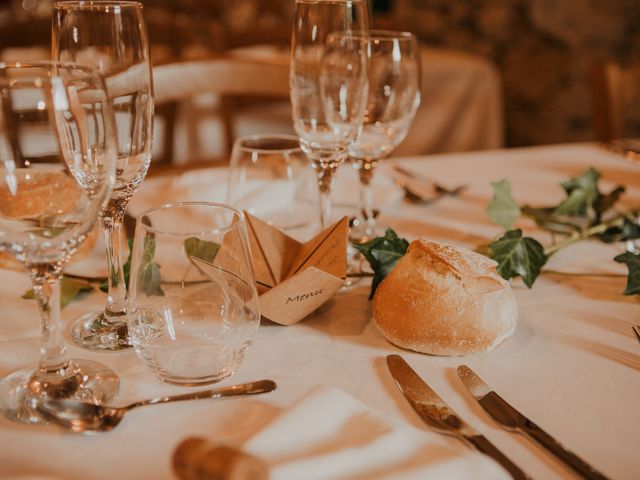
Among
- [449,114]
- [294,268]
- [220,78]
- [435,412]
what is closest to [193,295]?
[294,268]

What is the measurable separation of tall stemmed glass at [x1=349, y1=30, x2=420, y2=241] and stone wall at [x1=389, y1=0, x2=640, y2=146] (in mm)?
2553

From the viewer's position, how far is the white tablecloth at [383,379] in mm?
608

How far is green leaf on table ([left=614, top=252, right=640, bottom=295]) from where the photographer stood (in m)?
0.87

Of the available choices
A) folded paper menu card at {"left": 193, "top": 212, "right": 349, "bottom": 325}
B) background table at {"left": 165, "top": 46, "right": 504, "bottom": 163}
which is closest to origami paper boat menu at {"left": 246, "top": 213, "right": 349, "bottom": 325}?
folded paper menu card at {"left": 193, "top": 212, "right": 349, "bottom": 325}

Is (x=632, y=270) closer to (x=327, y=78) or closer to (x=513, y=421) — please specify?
(x=513, y=421)

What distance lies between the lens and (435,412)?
2.19ft

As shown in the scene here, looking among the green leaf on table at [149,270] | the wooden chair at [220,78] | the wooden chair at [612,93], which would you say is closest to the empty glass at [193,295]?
Result: the green leaf on table at [149,270]

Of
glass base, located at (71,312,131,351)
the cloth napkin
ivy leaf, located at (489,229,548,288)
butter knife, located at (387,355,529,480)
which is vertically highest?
ivy leaf, located at (489,229,548,288)

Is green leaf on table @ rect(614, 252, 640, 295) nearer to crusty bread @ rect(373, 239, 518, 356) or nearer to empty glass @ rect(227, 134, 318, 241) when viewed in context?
crusty bread @ rect(373, 239, 518, 356)

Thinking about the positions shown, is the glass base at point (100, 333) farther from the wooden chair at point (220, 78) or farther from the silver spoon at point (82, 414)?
the wooden chair at point (220, 78)

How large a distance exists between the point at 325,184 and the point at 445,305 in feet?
1.01

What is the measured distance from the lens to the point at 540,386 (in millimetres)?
723

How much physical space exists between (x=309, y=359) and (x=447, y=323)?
0.51 feet

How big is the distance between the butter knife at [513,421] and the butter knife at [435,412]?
39mm
